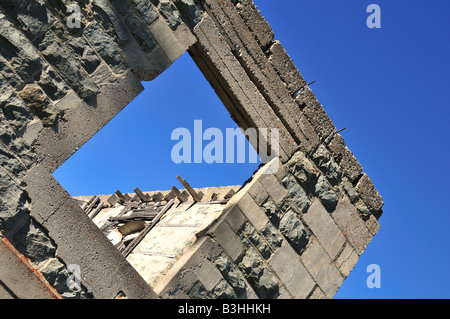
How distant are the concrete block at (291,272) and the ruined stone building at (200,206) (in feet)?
0.04

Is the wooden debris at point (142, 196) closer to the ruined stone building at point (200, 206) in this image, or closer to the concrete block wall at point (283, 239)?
the ruined stone building at point (200, 206)

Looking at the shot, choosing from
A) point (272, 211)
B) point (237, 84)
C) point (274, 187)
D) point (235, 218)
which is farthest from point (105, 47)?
point (272, 211)

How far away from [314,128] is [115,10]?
113 inches

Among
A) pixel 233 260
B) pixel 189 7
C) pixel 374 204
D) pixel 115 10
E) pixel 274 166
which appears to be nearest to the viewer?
pixel 115 10

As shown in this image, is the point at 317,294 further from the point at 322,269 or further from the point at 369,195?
the point at 369,195

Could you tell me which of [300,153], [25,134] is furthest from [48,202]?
[300,153]

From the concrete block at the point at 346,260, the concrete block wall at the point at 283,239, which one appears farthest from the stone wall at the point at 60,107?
the concrete block at the point at 346,260

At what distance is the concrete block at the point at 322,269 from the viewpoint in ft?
18.2

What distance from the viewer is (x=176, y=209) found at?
7.93 metres

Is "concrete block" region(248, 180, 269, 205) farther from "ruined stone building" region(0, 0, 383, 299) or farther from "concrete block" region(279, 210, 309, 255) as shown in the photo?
"concrete block" region(279, 210, 309, 255)

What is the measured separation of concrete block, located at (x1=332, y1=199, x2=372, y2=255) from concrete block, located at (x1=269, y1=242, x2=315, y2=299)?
82cm

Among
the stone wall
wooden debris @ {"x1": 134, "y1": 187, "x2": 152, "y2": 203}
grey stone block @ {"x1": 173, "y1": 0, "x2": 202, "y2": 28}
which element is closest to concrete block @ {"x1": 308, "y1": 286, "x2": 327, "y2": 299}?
the stone wall

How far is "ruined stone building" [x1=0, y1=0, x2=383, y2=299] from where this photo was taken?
145 inches
